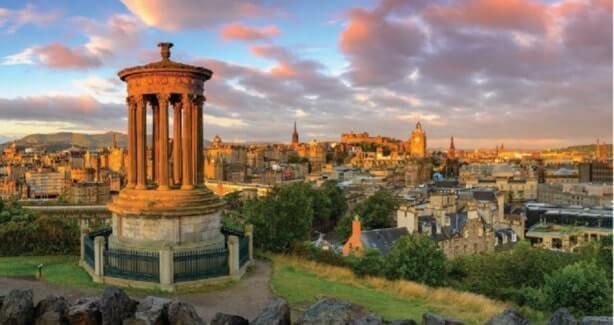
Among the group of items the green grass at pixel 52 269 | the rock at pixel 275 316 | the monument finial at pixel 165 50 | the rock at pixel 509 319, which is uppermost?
the monument finial at pixel 165 50

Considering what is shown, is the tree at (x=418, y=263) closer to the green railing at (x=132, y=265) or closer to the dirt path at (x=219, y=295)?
the dirt path at (x=219, y=295)

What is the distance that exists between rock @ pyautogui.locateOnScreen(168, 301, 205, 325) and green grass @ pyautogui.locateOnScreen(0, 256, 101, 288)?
787cm

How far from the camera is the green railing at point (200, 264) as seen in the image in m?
15.4

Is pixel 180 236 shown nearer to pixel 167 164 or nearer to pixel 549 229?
pixel 167 164

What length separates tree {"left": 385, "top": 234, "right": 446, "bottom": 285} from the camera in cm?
2440

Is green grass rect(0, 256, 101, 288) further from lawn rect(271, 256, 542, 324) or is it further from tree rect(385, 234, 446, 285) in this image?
tree rect(385, 234, 446, 285)

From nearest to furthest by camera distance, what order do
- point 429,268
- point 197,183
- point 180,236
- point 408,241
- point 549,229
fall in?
point 180,236 → point 197,183 → point 429,268 → point 408,241 → point 549,229

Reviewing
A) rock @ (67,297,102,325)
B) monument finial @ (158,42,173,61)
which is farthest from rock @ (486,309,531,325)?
monument finial @ (158,42,173,61)

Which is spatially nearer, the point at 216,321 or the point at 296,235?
the point at 216,321

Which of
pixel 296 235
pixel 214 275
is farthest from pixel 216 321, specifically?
pixel 296 235

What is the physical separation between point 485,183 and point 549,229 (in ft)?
210

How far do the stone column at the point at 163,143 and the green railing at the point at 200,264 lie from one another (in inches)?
113

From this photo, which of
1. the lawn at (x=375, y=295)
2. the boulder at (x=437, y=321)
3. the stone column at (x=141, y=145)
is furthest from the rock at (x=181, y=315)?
the stone column at (x=141, y=145)

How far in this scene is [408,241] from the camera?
91.4 ft
